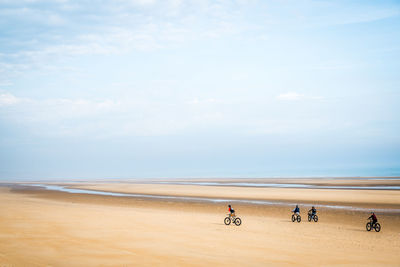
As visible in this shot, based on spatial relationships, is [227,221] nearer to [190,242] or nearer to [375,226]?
[190,242]

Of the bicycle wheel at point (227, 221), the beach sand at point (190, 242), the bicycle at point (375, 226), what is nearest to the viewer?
the beach sand at point (190, 242)

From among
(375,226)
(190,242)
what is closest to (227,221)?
(190,242)

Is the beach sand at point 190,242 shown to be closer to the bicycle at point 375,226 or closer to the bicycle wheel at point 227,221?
the bicycle at point 375,226

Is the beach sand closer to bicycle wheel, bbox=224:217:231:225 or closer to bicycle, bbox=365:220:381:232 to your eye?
bicycle, bbox=365:220:381:232

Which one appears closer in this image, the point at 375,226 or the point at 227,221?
the point at 375,226

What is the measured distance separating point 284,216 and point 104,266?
21849 millimetres

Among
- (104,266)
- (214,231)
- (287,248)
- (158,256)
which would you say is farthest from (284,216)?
(104,266)

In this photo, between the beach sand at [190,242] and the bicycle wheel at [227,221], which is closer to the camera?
the beach sand at [190,242]

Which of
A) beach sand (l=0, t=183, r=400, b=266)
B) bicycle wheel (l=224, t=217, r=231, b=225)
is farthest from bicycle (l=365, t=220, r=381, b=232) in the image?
bicycle wheel (l=224, t=217, r=231, b=225)

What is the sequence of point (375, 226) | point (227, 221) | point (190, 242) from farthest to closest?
point (227, 221), point (375, 226), point (190, 242)

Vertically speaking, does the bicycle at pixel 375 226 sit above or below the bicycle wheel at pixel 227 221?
above

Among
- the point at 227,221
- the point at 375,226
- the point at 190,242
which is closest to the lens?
the point at 190,242

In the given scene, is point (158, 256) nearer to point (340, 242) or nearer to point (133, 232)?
point (133, 232)

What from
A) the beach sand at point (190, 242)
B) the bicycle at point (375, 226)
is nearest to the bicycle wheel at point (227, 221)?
the beach sand at point (190, 242)
